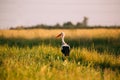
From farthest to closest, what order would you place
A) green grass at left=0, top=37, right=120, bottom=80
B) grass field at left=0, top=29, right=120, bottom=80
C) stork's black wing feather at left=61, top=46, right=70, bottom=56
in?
1. stork's black wing feather at left=61, top=46, right=70, bottom=56
2. grass field at left=0, top=29, right=120, bottom=80
3. green grass at left=0, top=37, right=120, bottom=80

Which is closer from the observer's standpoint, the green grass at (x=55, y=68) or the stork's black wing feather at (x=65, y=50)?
the green grass at (x=55, y=68)

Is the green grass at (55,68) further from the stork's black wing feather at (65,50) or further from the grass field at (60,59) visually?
the stork's black wing feather at (65,50)

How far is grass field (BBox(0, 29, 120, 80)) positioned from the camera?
18.4ft

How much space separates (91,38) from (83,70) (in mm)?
6899

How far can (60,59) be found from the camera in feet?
28.1

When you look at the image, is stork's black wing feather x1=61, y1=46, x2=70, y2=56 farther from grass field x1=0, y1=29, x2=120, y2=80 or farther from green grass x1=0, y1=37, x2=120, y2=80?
green grass x1=0, y1=37, x2=120, y2=80

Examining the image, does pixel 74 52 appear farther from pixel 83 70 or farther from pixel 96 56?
pixel 83 70

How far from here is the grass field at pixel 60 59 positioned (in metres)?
5.61

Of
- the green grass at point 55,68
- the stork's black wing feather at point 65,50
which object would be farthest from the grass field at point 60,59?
the stork's black wing feather at point 65,50

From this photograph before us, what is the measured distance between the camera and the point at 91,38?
43.9 ft

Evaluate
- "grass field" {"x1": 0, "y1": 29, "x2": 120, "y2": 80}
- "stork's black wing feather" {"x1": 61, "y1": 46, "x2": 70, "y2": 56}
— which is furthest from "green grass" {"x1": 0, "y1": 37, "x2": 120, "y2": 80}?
"stork's black wing feather" {"x1": 61, "y1": 46, "x2": 70, "y2": 56}

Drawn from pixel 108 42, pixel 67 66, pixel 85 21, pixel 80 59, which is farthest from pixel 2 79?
pixel 85 21

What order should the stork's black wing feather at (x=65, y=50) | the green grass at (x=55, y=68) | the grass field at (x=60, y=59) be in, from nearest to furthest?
the green grass at (x=55, y=68) < the grass field at (x=60, y=59) < the stork's black wing feather at (x=65, y=50)

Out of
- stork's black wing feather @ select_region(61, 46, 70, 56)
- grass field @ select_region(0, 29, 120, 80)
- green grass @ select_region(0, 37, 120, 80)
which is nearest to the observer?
green grass @ select_region(0, 37, 120, 80)
